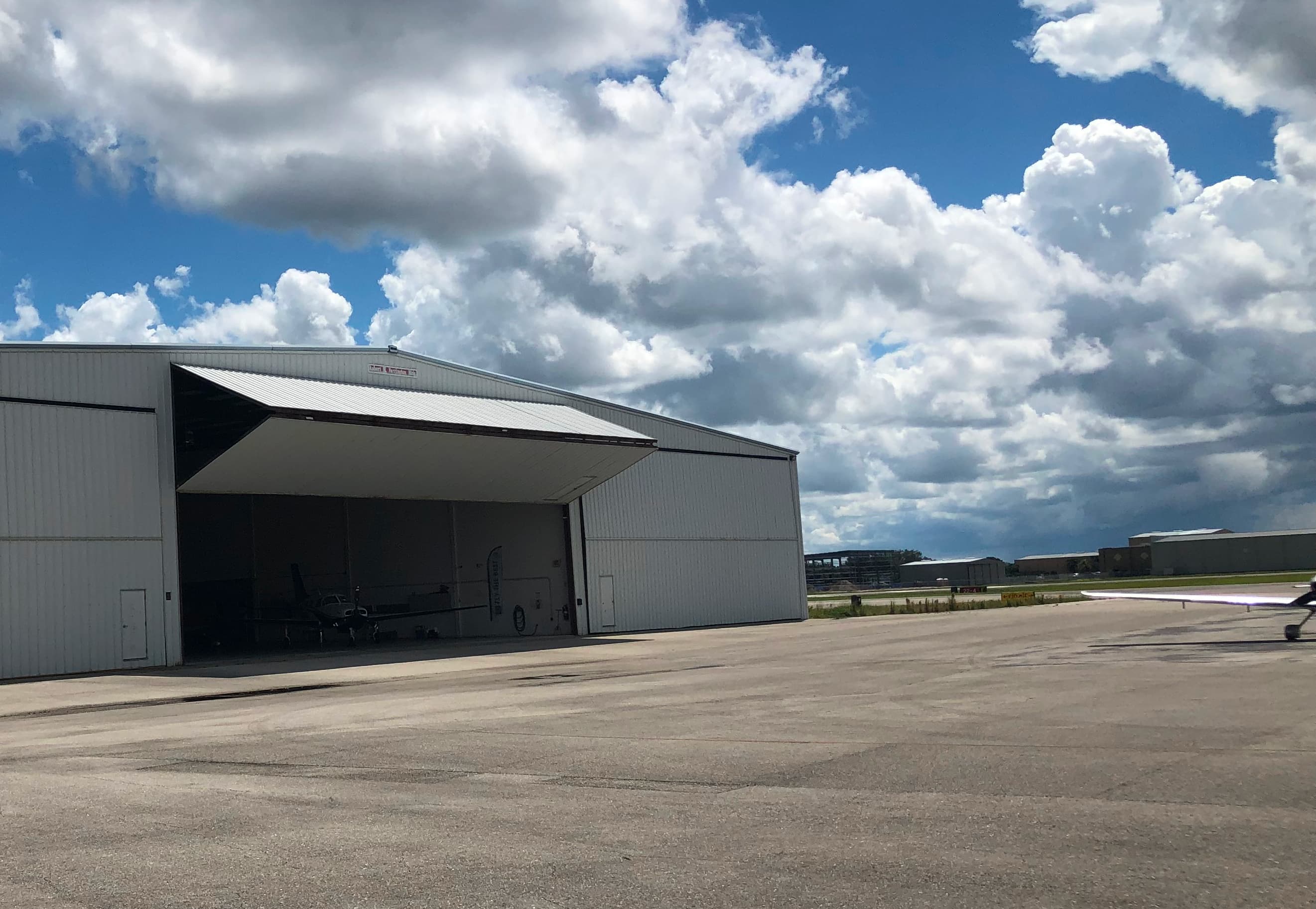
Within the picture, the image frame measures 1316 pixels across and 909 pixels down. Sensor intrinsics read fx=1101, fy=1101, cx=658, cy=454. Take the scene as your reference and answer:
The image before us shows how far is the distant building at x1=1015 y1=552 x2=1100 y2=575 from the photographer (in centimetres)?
13238

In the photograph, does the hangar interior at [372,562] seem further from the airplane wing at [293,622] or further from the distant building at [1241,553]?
→ the distant building at [1241,553]

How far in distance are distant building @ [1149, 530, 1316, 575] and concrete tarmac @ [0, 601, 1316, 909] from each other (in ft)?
306

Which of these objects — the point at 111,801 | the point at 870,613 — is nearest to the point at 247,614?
the point at 870,613

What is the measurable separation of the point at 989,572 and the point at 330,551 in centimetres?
9712

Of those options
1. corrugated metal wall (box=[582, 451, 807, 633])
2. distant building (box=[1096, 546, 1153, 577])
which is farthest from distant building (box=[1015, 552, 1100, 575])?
corrugated metal wall (box=[582, 451, 807, 633])

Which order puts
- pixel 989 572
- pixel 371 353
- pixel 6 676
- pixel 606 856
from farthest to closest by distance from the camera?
pixel 989 572 → pixel 371 353 → pixel 6 676 → pixel 606 856

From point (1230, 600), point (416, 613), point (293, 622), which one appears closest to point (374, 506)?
point (416, 613)

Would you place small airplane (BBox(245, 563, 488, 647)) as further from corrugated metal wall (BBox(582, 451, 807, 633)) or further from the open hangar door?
corrugated metal wall (BBox(582, 451, 807, 633))

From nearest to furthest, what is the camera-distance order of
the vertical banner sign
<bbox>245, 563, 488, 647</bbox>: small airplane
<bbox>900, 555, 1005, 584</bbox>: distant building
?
<bbox>245, 563, 488, 647</bbox>: small airplane < the vertical banner sign < <bbox>900, 555, 1005, 584</bbox>: distant building

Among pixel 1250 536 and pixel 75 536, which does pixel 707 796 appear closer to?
pixel 75 536

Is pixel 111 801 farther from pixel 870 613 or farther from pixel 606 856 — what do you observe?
pixel 870 613

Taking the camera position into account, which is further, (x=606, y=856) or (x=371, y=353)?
(x=371, y=353)

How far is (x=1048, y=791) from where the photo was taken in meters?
7.36

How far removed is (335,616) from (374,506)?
8.08 m
